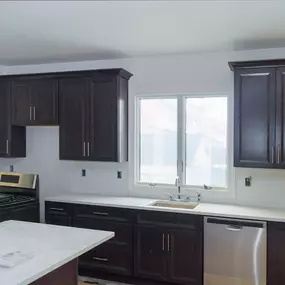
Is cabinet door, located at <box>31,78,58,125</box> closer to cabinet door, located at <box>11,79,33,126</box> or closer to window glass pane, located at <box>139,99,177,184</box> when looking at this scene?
cabinet door, located at <box>11,79,33,126</box>

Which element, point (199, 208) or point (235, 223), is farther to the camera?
point (199, 208)

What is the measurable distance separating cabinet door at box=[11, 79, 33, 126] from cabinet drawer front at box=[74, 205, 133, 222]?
53.8 inches

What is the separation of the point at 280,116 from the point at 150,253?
1937 mm

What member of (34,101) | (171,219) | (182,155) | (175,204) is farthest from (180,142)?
(34,101)

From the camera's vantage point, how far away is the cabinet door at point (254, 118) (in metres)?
3.59

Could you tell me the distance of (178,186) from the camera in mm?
4258

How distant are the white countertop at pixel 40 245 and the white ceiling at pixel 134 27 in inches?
67.1

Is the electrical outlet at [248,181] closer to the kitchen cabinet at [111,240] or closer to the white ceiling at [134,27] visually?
the kitchen cabinet at [111,240]

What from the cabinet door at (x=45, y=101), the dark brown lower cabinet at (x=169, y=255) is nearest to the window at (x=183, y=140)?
the dark brown lower cabinet at (x=169, y=255)

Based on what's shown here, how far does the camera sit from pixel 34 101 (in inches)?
181

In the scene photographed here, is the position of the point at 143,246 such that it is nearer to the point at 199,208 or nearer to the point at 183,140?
the point at 199,208

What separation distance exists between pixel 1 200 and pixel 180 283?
2387 millimetres

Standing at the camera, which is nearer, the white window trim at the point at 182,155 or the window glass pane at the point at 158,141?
the white window trim at the point at 182,155

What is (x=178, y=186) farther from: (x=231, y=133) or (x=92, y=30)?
(x=92, y=30)
